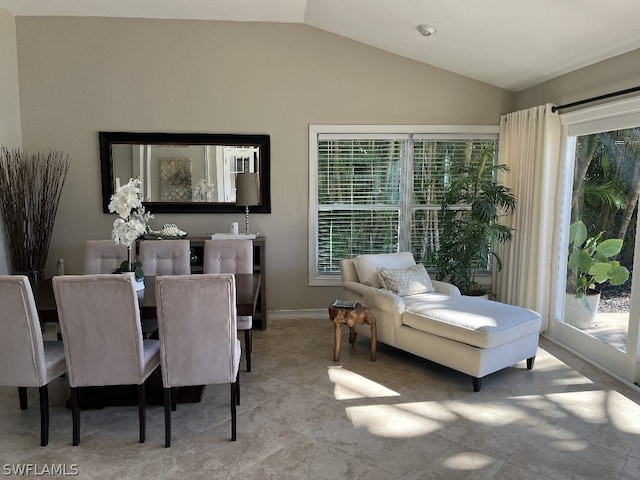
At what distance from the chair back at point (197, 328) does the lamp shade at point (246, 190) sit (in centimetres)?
230

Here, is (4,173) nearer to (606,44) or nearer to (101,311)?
(101,311)

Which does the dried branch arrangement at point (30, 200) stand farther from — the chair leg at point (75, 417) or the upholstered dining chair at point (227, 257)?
the chair leg at point (75, 417)

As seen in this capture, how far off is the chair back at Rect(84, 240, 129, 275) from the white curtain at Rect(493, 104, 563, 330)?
370 cm

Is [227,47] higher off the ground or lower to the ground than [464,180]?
higher

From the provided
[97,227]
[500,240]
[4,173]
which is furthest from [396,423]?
[4,173]

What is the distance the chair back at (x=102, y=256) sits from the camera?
12.3ft

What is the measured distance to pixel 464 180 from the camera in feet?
15.5

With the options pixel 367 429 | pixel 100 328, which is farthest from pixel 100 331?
pixel 367 429

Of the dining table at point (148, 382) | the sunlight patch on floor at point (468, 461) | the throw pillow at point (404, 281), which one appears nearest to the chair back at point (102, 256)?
the dining table at point (148, 382)

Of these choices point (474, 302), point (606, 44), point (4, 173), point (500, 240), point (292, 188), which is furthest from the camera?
point (292, 188)

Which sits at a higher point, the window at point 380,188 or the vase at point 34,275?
the window at point 380,188

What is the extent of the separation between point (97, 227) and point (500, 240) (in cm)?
423

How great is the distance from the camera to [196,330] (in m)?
2.59

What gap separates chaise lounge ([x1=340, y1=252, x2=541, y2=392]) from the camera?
335 cm
